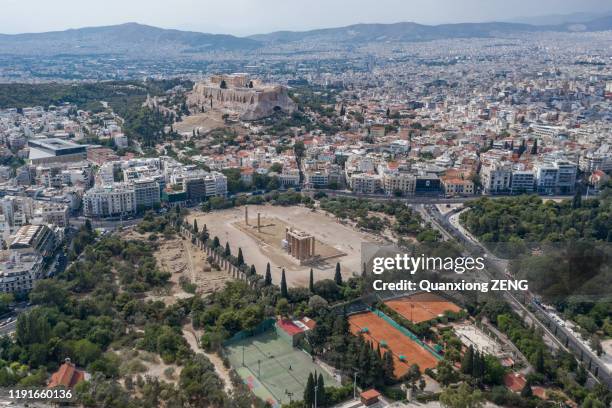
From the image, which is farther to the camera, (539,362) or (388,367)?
(539,362)

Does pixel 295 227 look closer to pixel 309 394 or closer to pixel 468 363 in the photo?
pixel 468 363

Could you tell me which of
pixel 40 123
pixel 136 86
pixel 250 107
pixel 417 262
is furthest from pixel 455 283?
pixel 136 86

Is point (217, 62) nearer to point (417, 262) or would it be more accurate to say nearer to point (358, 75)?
point (358, 75)

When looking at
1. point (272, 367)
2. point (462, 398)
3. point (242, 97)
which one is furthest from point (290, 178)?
point (462, 398)

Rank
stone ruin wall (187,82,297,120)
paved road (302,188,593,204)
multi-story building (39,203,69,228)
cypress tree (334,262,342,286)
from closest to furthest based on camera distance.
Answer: cypress tree (334,262,342,286)
multi-story building (39,203,69,228)
paved road (302,188,593,204)
stone ruin wall (187,82,297,120)

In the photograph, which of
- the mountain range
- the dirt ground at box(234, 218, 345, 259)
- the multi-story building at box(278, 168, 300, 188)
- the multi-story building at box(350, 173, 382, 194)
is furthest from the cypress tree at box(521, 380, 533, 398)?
the mountain range

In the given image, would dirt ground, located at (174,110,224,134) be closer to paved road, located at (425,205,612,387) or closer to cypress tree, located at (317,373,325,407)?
paved road, located at (425,205,612,387)

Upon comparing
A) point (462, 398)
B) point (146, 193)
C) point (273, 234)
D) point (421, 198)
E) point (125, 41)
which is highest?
point (125, 41)
